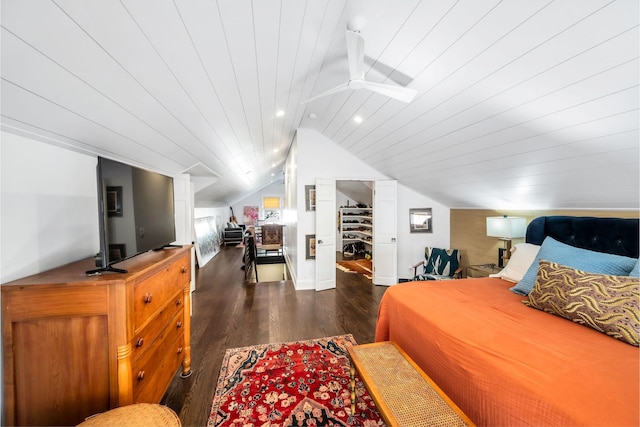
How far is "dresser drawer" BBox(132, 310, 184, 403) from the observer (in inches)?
49.5

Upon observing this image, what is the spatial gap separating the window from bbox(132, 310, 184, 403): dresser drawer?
9.79m

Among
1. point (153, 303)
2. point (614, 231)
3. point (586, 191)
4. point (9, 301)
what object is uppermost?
point (586, 191)

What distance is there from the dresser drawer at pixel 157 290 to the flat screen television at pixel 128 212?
0.60 ft

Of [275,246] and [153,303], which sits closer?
[153,303]

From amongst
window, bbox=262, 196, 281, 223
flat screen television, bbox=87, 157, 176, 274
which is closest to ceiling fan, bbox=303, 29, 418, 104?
flat screen television, bbox=87, 157, 176, 274

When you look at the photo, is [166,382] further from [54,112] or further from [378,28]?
[378,28]

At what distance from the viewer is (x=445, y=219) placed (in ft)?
15.4

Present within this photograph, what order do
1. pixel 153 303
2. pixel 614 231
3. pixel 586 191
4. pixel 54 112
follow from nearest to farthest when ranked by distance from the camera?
pixel 54 112 → pixel 153 303 → pixel 614 231 → pixel 586 191

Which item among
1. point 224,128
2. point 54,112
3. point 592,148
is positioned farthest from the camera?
point 224,128

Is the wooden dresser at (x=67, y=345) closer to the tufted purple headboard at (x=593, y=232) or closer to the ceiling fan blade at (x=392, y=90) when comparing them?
the ceiling fan blade at (x=392, y=90)

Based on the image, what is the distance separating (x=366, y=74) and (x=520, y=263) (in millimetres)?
2357

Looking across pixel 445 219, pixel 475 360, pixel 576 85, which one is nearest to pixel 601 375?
pixel 475 360

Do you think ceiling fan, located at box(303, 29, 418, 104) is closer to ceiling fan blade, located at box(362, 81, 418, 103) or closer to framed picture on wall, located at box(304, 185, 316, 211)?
ceiling fan blade, located at box(362, 81, 418, 103)

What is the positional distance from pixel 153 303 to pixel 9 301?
0.54 meters
